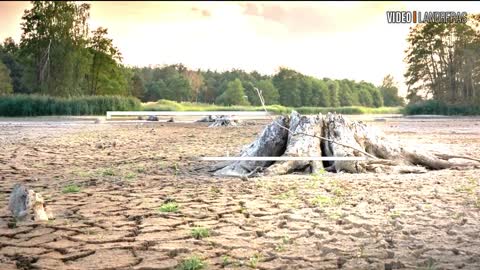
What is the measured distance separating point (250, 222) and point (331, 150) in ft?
15.4

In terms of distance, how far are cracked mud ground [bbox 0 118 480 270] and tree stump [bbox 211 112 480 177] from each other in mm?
597

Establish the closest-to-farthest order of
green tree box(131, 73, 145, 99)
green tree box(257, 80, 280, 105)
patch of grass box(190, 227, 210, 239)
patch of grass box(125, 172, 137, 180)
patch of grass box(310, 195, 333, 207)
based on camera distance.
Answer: patch of grass box(190, 227, 210, 239)
patch of grass box(310, 195, 333, 207)
patch of grass box(125, 172, 137, 180)
green tree box(257, 80, 280, 105)
green tree box(131, 73, 145, 99)

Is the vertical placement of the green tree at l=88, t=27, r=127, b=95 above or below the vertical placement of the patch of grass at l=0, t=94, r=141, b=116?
above

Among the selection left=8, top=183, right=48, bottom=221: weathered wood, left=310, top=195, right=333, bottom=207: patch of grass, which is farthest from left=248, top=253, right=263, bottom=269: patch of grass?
left=8, top=183, right=48, bottom=221: weathered wood

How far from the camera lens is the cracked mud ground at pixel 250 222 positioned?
171 inches

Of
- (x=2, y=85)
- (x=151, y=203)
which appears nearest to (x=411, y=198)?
(x=151, y=203)

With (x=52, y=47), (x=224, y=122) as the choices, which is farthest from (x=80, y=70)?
(x=224, y=122)

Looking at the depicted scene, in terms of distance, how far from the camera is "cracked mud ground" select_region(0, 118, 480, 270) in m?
4.34

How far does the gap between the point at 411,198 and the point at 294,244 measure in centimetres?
273

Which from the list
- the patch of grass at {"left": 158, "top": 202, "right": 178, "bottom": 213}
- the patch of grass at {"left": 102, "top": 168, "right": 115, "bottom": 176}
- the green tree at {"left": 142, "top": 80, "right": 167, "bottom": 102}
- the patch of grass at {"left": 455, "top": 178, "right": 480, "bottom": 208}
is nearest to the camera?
the patch of grass at {"left": 158, "top": 202, "right": 178, "bottom": 213}

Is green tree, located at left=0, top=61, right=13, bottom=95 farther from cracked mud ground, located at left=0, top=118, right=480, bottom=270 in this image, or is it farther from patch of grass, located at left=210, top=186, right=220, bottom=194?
patch of grass, located at left=210, top=186, right=220, bottom=194

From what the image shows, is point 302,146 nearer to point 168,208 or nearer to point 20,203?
point 168,208

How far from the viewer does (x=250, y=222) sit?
5.59 metres

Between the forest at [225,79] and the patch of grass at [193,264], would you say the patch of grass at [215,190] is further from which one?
the forest at [225,79]
